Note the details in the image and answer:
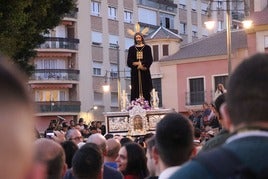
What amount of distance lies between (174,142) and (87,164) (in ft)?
6.33

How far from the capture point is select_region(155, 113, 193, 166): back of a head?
4086 millimetres

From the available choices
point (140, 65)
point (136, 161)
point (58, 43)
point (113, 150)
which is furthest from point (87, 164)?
point (58, 43)

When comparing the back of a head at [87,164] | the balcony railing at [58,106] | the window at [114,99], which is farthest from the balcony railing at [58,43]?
the back of a head at [87,164]

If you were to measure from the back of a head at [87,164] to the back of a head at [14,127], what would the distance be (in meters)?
4.26

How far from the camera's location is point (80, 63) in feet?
205

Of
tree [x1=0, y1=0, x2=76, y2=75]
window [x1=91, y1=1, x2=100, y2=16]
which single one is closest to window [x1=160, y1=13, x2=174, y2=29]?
window [x1=91, y1=1, x2=100, y2=16]

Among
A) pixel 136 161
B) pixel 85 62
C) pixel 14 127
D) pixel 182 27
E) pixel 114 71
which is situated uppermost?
pixel 182 27

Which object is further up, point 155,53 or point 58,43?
point 58,43

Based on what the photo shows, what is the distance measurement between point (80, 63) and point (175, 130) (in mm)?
58451

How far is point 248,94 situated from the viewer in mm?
2875

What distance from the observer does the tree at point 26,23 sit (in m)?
19.5

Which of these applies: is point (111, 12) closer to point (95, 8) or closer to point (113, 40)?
point (95, 8)

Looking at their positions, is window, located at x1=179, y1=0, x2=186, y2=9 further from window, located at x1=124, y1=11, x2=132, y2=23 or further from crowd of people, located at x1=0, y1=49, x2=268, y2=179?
crowd of people, located at x1=0, y1=49, x2=268, y2=179

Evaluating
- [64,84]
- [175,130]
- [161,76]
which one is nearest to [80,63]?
[64,84]
